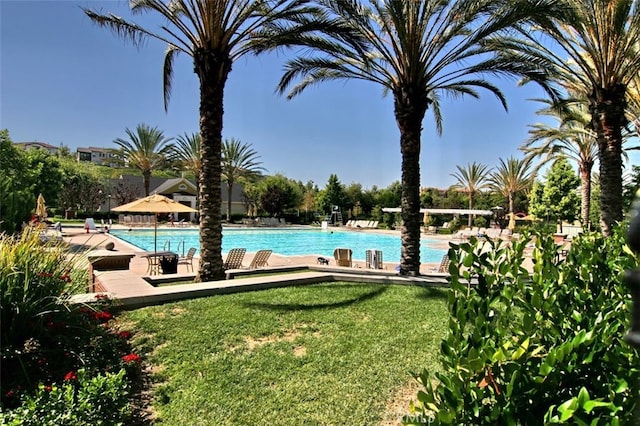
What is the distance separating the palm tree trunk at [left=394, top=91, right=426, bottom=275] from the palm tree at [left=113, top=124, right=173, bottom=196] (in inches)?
1508

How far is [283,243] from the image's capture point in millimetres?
30250

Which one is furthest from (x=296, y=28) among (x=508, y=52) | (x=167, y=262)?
(x=167, y=262)

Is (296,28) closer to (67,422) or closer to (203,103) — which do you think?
(203,103)

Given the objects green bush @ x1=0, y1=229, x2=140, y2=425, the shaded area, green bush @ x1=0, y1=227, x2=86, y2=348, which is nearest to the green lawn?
the shaded area

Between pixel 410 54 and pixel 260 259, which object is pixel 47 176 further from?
pixel 410 54

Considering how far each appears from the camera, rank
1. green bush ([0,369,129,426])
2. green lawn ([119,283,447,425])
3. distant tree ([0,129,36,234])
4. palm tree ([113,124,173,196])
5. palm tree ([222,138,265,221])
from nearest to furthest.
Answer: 1. green bush ([0,369,129,426])
2. green lawn ([119,283,447,425])
3. distant tree ([0,129,36,234])
4. palm tree ([113,124,173,196])
5. palm tree ([222,138,265,221])

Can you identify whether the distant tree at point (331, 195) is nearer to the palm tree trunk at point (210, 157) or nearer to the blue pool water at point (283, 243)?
the blue pool water at point (283, 243)

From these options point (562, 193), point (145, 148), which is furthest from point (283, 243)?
point (562, 193)

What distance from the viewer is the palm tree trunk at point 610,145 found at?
1119 cm

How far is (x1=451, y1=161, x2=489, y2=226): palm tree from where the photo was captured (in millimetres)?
49688

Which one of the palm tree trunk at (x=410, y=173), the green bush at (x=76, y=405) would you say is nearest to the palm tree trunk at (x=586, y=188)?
the palm tree trunk at (x=410, y=173)

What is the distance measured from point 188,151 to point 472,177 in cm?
3614

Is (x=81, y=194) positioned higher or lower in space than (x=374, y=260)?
higher

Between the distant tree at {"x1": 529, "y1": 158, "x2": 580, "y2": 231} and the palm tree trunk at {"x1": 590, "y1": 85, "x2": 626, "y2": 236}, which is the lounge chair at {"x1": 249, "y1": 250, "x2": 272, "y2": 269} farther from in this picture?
the distant tree at {"x1": 529, "y1": 158, "x2": 580, "y2": 231}
